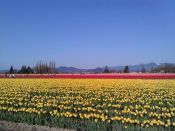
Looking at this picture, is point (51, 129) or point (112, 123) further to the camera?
point (112, 123)

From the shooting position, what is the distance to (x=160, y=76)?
124 ft

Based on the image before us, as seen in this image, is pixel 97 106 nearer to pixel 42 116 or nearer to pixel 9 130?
pixel 42 116

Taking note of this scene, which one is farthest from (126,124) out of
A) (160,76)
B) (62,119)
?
(160,76)

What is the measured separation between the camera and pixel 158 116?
33.3ft

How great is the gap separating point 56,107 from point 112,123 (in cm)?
379

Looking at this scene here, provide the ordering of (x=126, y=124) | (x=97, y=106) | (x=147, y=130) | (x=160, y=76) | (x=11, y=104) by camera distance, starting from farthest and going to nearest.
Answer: (x=160, y=76) < (x=11, y=104) < (x=97, y=106) < (x=126, y=124) < (x=147, y=130)

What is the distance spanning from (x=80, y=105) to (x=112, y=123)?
12.9 feet

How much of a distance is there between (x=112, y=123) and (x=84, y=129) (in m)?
0.91

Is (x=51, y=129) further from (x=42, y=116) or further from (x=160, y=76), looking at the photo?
(x=160, y=76)

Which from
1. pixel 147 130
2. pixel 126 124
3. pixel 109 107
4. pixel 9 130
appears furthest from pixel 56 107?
pixel 147 130

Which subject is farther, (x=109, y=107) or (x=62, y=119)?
(x=109, y=107)

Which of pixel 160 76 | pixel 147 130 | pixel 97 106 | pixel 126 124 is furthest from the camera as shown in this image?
pixel 160 76

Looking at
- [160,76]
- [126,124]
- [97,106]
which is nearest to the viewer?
[126,124]

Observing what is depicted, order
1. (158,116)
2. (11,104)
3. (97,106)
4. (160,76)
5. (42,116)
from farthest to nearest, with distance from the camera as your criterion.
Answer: (160,76) → (11,104) → (97,106) → (42,116) → (158,116)
